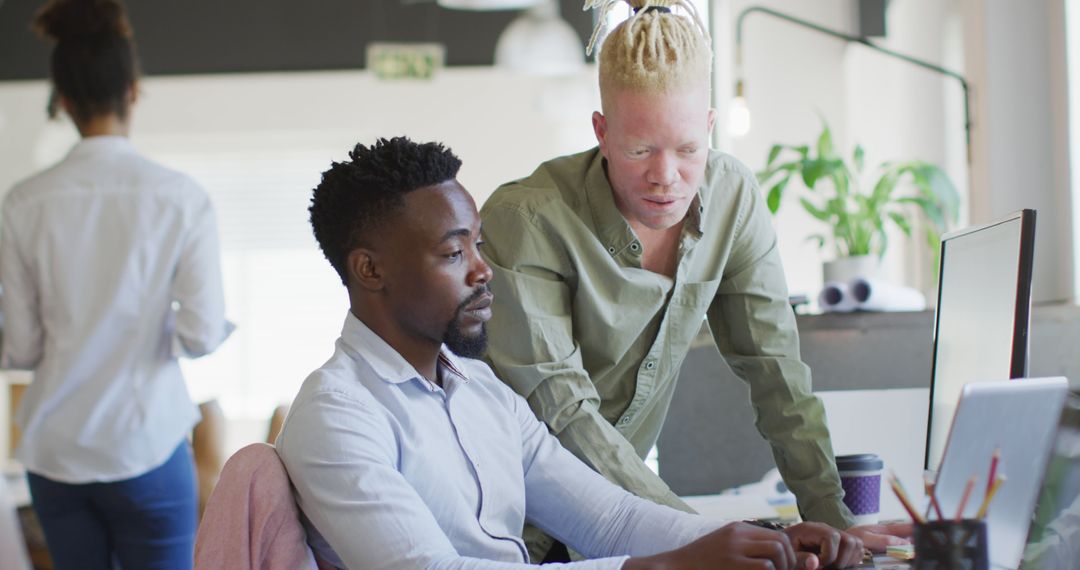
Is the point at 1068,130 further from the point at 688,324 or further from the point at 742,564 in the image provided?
the point at 742,564

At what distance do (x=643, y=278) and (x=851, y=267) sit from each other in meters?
1.63

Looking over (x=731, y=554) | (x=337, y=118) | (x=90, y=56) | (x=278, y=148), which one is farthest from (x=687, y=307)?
(x=278, y=148)

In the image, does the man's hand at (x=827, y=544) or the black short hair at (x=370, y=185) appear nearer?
the man's hand at (x=827, y=544)

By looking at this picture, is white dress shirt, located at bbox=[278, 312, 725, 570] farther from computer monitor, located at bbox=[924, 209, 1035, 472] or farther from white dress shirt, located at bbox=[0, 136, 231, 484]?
white dress shirt, located at bbox=[0, 136, 231, 484]

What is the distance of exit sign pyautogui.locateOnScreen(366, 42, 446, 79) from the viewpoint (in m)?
7.51

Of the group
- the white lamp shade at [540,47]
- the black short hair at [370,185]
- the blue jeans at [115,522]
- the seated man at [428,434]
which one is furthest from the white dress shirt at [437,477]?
the white lamp shade at [540,47]

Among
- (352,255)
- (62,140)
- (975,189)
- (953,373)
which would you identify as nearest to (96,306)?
(352,255)

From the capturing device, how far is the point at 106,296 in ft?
8.34

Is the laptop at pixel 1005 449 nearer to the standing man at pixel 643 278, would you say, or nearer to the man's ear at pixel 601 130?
the standing man at pixel 643 278

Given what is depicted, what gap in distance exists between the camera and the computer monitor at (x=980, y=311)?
4.65 ft

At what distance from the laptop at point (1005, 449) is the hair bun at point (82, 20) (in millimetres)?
2073

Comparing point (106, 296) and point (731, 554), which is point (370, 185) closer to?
point (731, 554)

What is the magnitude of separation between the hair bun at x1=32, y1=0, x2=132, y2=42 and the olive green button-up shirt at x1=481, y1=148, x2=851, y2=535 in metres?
1.22

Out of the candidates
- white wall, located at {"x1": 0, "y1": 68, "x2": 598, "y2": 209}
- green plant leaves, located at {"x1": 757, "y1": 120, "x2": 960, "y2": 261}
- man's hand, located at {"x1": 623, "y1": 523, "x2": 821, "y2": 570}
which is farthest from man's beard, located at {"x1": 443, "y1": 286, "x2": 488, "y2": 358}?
white wall, located at {"x1": 0, "y1": 68, "x2": 598, "y2": 209}
